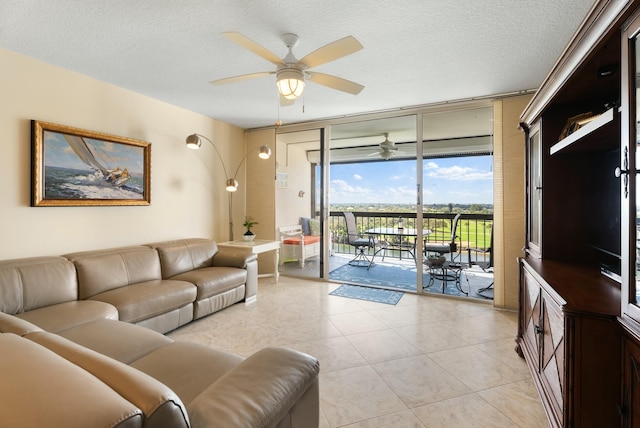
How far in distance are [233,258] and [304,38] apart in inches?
98.6

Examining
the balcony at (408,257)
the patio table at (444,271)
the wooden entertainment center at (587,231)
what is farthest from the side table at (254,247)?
the wooden entertainment center at (587,231)

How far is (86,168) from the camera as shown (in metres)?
2.96

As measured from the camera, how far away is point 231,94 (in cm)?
343

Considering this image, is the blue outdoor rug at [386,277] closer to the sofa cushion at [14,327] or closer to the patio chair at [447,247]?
the patio chair at [447,247]

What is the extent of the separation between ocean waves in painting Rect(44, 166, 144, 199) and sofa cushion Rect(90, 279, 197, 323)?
100 cm

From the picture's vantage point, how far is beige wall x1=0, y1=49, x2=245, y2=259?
8.21 feet

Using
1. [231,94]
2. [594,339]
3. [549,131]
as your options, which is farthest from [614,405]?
[231,94]

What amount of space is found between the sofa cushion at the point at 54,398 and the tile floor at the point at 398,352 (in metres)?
1.33

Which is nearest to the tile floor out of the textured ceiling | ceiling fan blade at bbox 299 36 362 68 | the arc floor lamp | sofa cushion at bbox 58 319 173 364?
sofa cushion at bbox 58 319 173 364

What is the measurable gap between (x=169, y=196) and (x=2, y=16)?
2.13 m

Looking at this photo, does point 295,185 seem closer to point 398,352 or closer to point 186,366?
point 398,352

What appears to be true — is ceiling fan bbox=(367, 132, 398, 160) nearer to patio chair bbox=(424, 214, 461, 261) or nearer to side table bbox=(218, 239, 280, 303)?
patio chair bbox=(424, 214, 461, 261)

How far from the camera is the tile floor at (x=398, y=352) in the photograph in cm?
174

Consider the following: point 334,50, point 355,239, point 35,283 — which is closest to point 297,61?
point 334,50
